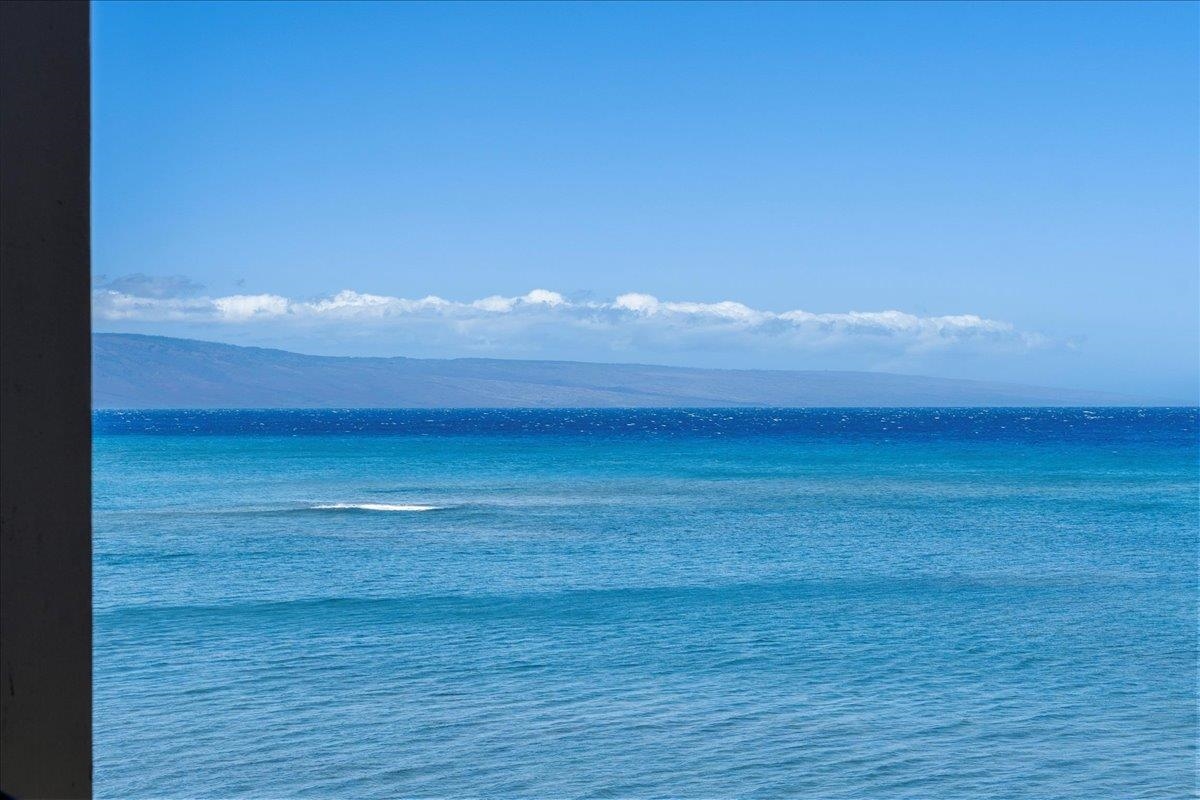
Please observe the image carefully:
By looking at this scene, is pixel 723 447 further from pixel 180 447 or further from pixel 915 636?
pixel 915 636

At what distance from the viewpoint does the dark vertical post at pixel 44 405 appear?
60.0 inches

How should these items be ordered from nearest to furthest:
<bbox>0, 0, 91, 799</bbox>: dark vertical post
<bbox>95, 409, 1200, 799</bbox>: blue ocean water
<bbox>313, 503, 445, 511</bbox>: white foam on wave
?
1. <bbox>0, 0, 91, 799</bbox>: dark vertical post
2. <bbox>95, 409, 1200, 799</bbox>: blue ocean water
3. <bbox>313, 503, 445, 511</bbox>: white foam on wave

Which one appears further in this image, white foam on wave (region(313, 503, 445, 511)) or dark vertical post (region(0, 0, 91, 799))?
white foam on wave (region(313, 503, 445, 511))

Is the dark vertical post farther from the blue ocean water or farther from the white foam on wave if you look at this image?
the white foam on wave

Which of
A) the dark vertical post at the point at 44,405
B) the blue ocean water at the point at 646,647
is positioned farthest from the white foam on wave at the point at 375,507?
the dark vertical post at the point at 44,405

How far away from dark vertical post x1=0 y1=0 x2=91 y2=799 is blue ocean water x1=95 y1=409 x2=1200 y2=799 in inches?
285

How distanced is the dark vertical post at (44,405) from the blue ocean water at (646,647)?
23.7ft

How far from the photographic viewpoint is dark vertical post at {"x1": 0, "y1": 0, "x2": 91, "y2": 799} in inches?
60.0

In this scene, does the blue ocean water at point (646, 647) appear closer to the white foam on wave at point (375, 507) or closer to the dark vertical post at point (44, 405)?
the white foam on wave at point (375, 507)

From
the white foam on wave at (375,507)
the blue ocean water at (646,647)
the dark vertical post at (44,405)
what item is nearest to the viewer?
the dark vertical post at (44,405)

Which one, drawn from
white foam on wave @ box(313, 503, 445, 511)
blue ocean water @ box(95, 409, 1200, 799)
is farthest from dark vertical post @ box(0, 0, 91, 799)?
white foam on wave @ box(313, 503, 445, 511)

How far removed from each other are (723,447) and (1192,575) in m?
44.0

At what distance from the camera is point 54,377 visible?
5.12 ft

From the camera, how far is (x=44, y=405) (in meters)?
1.55
